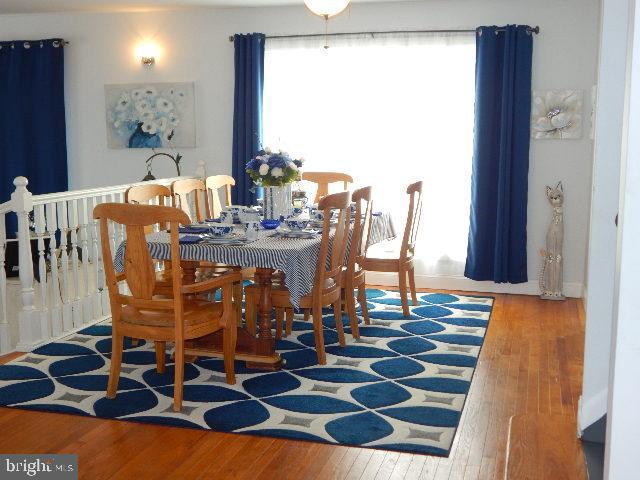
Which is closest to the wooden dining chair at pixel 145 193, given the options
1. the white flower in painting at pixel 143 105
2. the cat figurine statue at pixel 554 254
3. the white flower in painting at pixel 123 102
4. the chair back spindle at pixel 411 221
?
the chair back spindle at pixel 411 221

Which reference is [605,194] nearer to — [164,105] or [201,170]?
[201,170]

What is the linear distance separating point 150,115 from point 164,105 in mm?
171

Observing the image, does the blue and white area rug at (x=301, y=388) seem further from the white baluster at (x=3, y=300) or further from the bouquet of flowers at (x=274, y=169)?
the bouquet of flowers at (x=274, y=169)

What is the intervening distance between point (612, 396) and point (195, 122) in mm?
5960

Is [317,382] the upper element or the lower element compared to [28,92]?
lower

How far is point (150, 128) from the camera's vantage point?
7.18m

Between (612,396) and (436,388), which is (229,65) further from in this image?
(612,396)

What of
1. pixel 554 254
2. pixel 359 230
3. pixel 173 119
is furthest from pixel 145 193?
pixel 554 254

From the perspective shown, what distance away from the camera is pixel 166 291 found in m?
4.32

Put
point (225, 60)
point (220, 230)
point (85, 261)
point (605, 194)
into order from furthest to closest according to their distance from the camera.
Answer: point (225, 60)
point (85, 261)
point (220, 230)
point (605, 194)

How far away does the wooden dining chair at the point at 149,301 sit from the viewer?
338cm

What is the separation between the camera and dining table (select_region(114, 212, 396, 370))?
3.81 m

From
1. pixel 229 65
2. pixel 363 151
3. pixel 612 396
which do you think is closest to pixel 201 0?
pixel 229 65

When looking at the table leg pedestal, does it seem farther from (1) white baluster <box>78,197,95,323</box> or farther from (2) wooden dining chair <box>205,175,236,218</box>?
(2) wooden dining chair <box>205,175,236,218</box>
